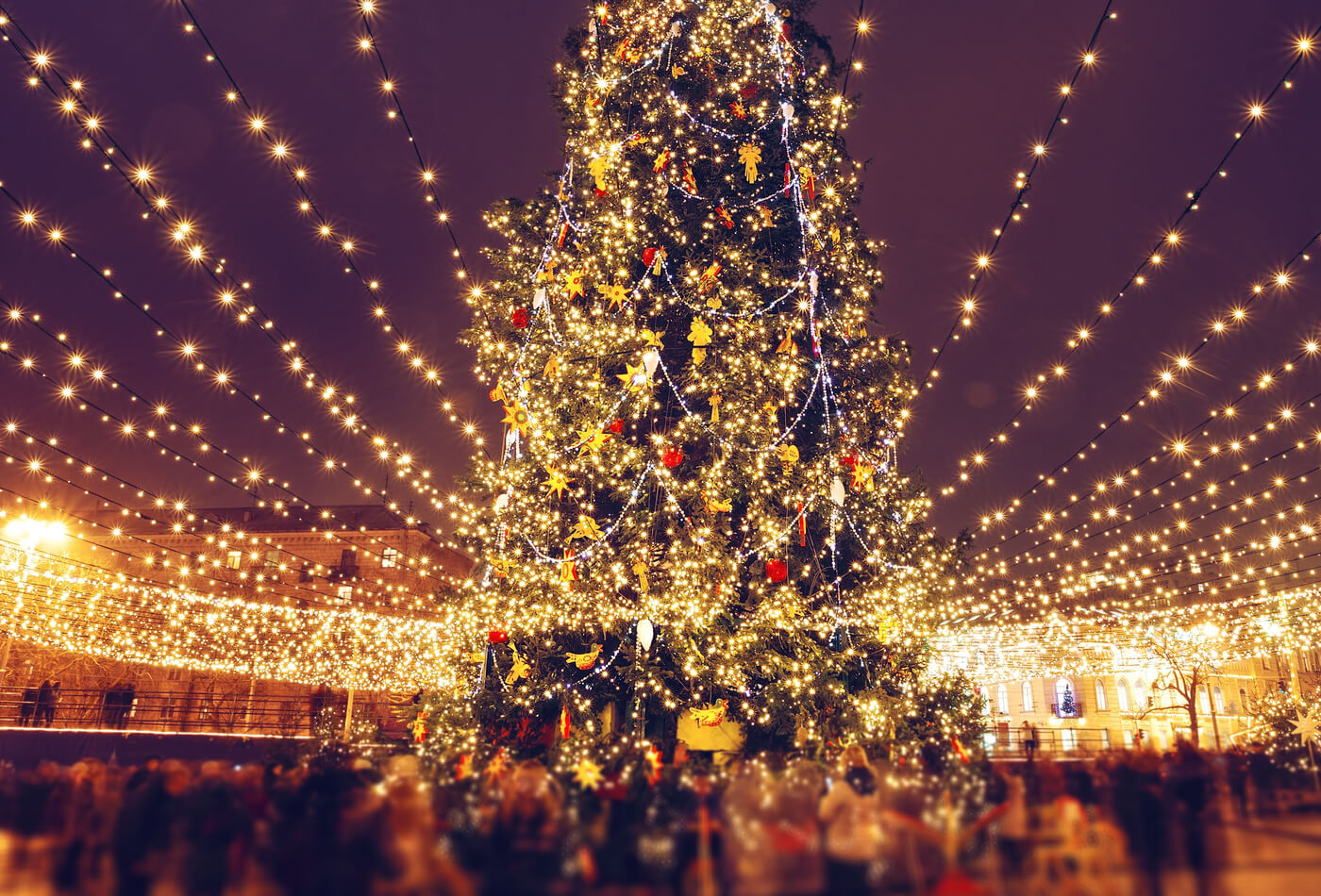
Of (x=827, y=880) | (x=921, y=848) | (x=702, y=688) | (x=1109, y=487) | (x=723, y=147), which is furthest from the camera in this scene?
(x=723, y=147)

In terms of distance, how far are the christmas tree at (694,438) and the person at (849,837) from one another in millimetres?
3478

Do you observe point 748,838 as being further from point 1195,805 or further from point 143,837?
point 1195,805

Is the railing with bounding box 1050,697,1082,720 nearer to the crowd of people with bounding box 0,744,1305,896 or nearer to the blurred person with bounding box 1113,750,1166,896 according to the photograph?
the crowd of people with bounding box 0,744,1305,896

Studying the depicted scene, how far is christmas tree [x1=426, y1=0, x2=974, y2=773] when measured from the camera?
8.77 meters

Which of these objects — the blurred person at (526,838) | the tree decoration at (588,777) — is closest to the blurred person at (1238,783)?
the tree decoration at (588,777)

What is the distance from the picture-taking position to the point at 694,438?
30.9ft

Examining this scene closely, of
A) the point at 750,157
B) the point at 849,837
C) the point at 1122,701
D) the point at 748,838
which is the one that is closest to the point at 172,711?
the point at 750,157

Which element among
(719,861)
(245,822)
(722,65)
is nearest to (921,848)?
(719,861)

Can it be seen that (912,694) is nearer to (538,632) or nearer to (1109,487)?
(1109,487)

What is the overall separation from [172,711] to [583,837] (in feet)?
94.6

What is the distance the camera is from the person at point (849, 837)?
12.6 feet

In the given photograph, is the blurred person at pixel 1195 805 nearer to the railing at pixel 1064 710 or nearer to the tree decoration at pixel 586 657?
the tree decoration at pixel 586 657

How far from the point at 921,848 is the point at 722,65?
1108 cm

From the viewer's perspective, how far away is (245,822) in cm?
425
